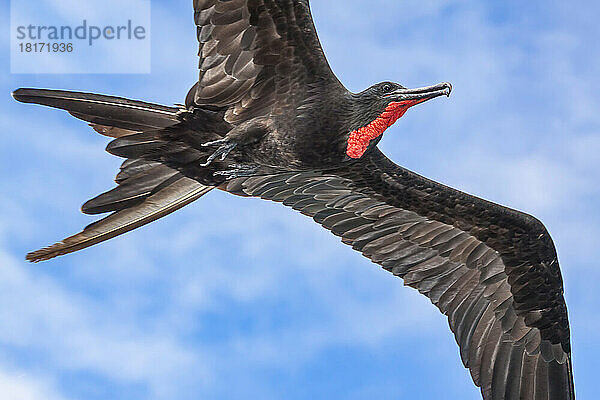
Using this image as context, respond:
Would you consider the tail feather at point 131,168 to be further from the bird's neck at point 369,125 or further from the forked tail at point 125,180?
the bird's neck at point 369,125

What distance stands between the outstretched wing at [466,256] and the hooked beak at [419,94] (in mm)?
1118

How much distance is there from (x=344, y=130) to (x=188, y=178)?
5.16 ft

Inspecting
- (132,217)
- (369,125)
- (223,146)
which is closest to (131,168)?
(132,217)

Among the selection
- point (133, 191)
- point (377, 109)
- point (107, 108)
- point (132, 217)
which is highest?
point (107, 108)

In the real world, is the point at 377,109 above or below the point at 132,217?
above

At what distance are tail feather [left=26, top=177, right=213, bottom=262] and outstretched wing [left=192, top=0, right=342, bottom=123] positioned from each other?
896mm

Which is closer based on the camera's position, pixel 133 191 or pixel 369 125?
pixel 369 125

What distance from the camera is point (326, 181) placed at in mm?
7188

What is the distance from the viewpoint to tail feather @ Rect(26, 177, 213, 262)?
6539 mm

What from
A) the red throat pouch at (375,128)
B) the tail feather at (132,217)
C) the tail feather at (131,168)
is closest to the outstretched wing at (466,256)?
the tail feather at (132,217)

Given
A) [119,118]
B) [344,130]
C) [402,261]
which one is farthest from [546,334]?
[119,118]

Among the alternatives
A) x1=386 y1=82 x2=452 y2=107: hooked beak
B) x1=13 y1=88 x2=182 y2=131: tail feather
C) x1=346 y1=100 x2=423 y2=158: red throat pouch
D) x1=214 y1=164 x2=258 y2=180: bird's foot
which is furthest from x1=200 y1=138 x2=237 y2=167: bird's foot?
x1=386 y1=82 x2=452 y2=107: hooked beak

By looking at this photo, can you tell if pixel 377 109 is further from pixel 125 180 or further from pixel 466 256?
pixel 125 180

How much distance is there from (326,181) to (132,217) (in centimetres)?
180
